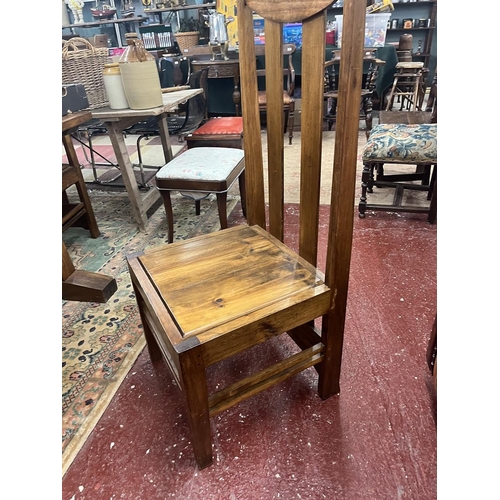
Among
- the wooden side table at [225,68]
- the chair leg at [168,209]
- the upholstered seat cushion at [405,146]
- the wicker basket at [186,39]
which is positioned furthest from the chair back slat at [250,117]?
the wicker basket at [186,39]

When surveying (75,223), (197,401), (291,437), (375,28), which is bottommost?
(291,437)

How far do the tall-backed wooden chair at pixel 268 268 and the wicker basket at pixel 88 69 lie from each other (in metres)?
1.41

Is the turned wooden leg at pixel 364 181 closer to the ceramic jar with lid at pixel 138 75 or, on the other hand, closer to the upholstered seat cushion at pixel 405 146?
the upholstered seat cushion at pixel 405 146

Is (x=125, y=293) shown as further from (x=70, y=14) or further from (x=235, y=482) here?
(x=70, y=14)

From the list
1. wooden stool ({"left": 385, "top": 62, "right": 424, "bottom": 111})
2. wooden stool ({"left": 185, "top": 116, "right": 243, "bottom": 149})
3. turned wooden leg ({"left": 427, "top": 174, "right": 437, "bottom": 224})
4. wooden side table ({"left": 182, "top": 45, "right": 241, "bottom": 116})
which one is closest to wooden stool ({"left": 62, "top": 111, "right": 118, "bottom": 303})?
wooden stool ({"left": 185, "top": 116, "right": 243, "bottom": 149})

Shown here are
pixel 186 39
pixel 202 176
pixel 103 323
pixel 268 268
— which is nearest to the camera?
pixel 268 268

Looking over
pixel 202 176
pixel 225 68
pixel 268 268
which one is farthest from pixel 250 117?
pixel 225 68

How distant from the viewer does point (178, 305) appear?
3.00 feet

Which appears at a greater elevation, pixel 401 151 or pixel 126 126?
pixel 126 126

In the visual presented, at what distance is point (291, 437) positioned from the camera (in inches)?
42.4

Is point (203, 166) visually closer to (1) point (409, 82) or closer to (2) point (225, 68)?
(2) point (225, 68)

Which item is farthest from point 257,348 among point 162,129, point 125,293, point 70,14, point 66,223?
point 70,14

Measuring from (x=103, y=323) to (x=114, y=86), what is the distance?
1329mm

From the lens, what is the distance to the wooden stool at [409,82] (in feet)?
13.9
